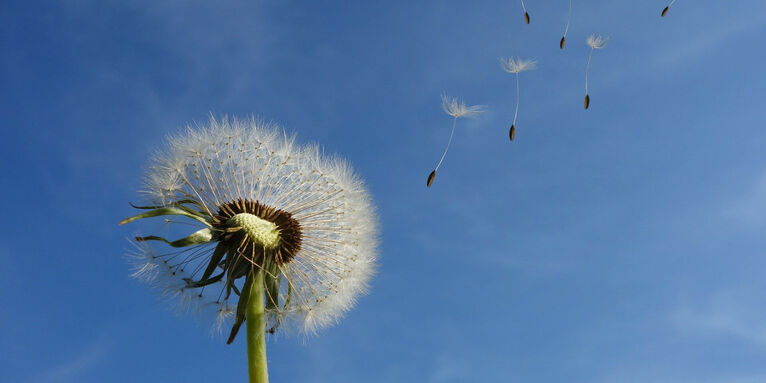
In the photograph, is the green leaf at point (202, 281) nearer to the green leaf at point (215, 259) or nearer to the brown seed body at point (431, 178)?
the green leaf at point (215, 259)

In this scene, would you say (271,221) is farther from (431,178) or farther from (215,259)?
(431,178)

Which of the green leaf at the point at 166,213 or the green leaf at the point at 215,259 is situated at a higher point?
the green leaf at the point at 166,213

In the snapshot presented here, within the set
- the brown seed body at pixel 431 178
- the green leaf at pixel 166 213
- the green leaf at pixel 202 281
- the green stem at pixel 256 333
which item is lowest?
the green stem at pixel 256 333

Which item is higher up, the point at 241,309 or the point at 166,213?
the point at 166,213

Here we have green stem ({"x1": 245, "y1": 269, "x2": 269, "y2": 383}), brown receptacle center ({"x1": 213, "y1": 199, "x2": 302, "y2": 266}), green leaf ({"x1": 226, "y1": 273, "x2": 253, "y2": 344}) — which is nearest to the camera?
green stem ({"x1": 245, "y1": 269, "x2": 269, "y2": 383})

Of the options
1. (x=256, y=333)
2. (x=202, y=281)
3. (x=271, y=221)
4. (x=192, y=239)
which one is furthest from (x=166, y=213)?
(x=256, y=333)

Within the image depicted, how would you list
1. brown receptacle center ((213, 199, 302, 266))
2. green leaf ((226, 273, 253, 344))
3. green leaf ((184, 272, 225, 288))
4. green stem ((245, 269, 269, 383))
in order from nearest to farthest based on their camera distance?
green stem ((245, 269, 269, 383)) → green leaf ((226, 273, 253, 344)) → brown receptacle center ((213, 199, 302, 266)) → green leaf ((184, 272, 225, 288))

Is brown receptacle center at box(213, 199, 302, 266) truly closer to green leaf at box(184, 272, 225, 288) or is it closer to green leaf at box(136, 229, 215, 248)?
green leaf at box(136, 229, 215, 248)

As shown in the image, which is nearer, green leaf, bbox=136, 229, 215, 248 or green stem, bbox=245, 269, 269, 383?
green stem, bbox=245, 269, 269, 383
